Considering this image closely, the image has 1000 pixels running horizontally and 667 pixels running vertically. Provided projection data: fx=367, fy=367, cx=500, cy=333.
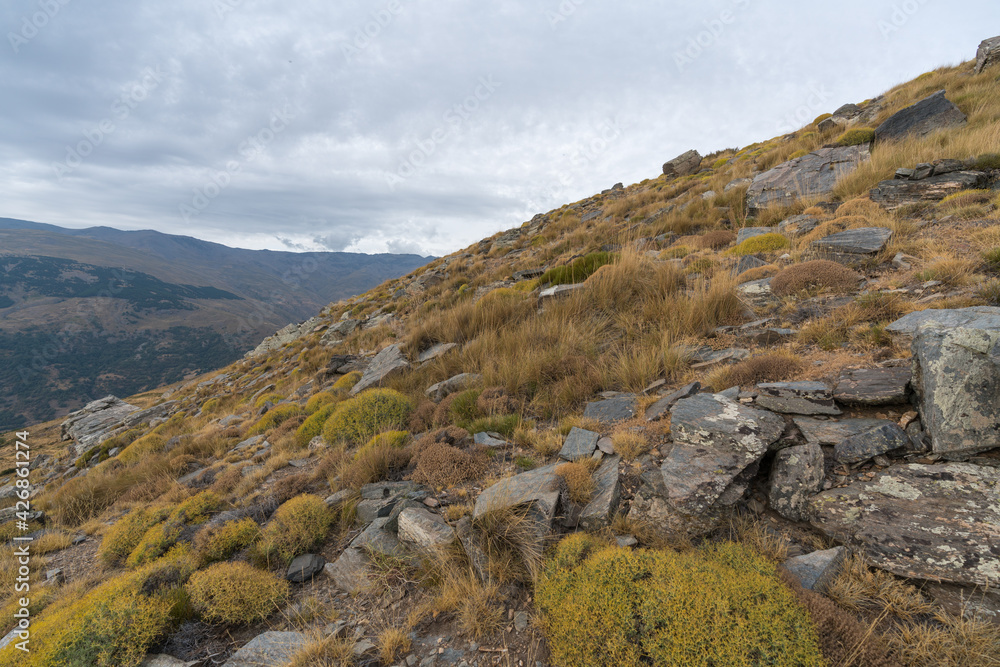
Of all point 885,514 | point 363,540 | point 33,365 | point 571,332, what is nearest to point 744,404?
point 885,514

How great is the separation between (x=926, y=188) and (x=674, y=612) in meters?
10.3

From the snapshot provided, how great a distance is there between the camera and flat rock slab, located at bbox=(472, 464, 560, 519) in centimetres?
297

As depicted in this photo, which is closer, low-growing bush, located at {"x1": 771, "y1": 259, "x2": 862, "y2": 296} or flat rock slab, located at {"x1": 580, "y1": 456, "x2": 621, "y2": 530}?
flat rock slab, located at {"x1": 580, "y1": 456, "x2": 621, "y2": 530}

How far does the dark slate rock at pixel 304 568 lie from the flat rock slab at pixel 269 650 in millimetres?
618

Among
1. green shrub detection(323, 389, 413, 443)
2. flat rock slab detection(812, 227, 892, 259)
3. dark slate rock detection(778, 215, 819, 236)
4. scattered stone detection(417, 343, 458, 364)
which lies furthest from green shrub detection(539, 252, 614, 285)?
green shrub detection(323, 389, 413, 443)

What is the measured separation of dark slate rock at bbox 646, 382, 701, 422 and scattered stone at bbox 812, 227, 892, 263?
4.38 m

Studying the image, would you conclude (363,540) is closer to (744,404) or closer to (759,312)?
(744,404)

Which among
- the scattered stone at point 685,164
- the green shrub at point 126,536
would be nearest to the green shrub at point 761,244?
the green shrub at point 126,536

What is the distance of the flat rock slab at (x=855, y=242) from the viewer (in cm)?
586

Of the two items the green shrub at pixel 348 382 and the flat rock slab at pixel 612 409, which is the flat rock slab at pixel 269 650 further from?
the green shrub at pixel 348 382

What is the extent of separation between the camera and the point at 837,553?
7.36ft

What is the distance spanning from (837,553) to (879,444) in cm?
92

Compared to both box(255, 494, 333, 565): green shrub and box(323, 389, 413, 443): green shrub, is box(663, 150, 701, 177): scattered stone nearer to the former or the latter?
box(323, 389, 413, 443): green shrub

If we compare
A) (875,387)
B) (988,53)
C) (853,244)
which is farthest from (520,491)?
(988,53)
